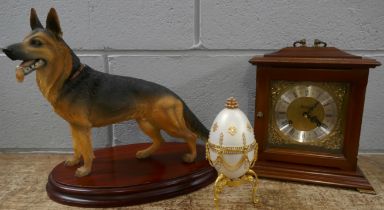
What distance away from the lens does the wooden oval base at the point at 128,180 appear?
782 mm

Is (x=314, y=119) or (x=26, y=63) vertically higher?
(x=26, y=63)

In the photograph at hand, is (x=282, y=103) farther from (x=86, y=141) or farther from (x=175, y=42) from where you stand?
(x=86, y=141)

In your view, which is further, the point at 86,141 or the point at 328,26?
the point at 328,26

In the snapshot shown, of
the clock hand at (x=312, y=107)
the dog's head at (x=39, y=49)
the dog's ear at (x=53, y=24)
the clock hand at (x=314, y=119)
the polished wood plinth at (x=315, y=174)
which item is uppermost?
the dog's ear at (x=53, y=24)

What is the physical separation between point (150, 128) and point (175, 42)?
0.33 meters

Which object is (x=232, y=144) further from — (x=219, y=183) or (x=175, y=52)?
(x=175, y=52)

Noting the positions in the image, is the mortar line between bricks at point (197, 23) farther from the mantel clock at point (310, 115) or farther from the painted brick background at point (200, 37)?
the mantel clock at point (310, 115)

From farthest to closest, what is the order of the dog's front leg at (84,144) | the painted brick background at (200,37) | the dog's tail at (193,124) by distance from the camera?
the painted brick background at (200,37), the dog's tail at (193,124), the dog's front leg at (84,144)

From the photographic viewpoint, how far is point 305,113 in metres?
0.90

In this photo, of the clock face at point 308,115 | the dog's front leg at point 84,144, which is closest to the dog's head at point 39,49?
the dog's front leg at point 84,144

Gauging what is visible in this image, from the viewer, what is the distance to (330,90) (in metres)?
0.87

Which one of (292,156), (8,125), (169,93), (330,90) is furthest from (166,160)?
(8,125)

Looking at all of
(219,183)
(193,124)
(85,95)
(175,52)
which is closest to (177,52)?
(175,52)

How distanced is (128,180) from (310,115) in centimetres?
52
